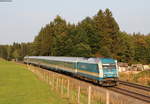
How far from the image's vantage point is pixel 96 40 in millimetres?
73750

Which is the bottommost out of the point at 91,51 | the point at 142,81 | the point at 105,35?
the point at 142,81

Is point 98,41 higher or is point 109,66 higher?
point 98,41

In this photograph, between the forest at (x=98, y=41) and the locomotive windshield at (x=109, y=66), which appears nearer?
the locomotive windshield at (x=109, y=66)

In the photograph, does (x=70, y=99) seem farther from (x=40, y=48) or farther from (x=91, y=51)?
(x=40, y=48)

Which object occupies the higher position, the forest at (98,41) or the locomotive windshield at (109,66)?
the forest at (98,41)

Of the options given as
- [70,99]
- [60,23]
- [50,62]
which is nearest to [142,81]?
[70,99]

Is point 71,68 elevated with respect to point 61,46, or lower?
lower

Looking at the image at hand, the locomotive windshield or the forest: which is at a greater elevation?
the forest

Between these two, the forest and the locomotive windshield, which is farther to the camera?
the forest

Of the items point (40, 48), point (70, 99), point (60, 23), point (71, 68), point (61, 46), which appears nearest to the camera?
point (70, 99)

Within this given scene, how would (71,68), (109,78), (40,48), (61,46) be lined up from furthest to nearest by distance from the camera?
(40,48) < (61,46) < (71,68) < (109,78)

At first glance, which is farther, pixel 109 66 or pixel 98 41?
pixel 98 41

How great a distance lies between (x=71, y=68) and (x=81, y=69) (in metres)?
6.10

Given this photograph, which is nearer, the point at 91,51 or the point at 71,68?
the point at 71,68
